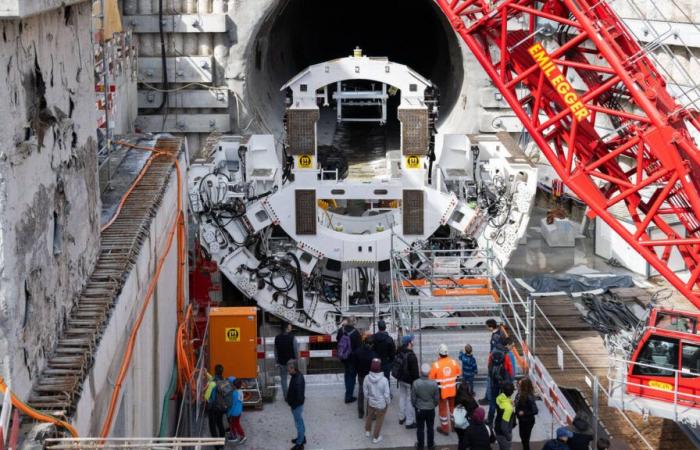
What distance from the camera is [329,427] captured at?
10609 mm

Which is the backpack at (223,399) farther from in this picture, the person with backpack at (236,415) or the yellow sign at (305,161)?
the yellow sign at (305,161)

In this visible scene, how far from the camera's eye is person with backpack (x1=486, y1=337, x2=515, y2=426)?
10.1 metres

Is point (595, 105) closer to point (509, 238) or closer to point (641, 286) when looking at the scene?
point (509, 238)

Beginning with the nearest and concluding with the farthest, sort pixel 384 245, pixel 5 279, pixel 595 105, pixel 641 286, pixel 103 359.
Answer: pixel 5 279 < pixel 103 359 < pixel 595 105 < pixel 384 245 < pixel 641 286

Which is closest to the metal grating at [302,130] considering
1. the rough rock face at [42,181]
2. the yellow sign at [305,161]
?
the yellow sign at [305,161]

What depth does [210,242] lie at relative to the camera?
1455 cm

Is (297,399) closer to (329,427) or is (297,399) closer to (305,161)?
(329,427)

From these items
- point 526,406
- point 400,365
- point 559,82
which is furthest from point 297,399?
point 559,82

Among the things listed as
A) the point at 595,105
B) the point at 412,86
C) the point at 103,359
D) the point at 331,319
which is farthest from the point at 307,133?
the point at 103,359

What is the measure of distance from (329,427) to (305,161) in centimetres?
493

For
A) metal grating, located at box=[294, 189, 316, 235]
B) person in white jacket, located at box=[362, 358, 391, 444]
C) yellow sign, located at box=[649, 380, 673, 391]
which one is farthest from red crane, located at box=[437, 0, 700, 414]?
metal grating, located at box=[294, 189, 316, 235]

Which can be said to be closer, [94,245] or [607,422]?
[94,245]

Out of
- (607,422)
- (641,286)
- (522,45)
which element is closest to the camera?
(607,422)

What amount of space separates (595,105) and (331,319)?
4.66 metres
